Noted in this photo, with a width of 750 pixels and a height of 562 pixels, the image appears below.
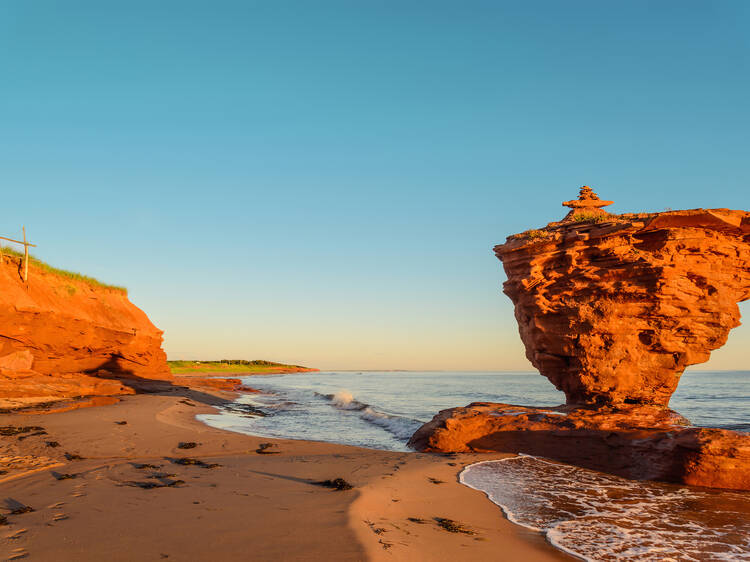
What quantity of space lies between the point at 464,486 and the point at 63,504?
678 centimetres

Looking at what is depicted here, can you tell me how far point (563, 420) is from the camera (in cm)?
1201

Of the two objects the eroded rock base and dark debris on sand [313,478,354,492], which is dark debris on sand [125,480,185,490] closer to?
dark debris on sand [313,478,354,492]

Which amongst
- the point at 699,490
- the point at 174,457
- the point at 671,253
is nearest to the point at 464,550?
the point at 699,490

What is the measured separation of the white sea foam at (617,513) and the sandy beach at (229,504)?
21.9 inches

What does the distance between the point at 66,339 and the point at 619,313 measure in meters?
24.3

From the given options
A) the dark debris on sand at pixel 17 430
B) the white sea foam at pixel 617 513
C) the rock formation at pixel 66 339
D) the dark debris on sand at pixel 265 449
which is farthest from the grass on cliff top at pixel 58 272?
the white sea foam at pixel 617 513

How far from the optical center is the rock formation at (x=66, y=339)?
18.5m

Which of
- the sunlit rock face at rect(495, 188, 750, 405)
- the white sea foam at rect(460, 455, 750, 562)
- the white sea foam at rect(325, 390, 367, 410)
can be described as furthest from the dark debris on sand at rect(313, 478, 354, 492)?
the white sea foam at rect(325, 390, 367, 410)

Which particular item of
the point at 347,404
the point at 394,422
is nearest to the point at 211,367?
the point at 347,404

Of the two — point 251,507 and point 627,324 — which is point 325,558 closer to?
point 251,507

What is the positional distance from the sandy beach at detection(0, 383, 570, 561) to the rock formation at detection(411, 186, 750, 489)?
6.15 ft

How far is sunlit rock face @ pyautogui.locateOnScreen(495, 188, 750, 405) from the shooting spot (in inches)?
500

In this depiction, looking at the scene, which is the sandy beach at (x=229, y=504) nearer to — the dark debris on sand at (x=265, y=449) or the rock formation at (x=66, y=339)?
the dark debris on sand at (x=265, y=449)

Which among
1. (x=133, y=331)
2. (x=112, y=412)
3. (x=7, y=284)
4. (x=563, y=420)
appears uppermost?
(x=7, y=284)
